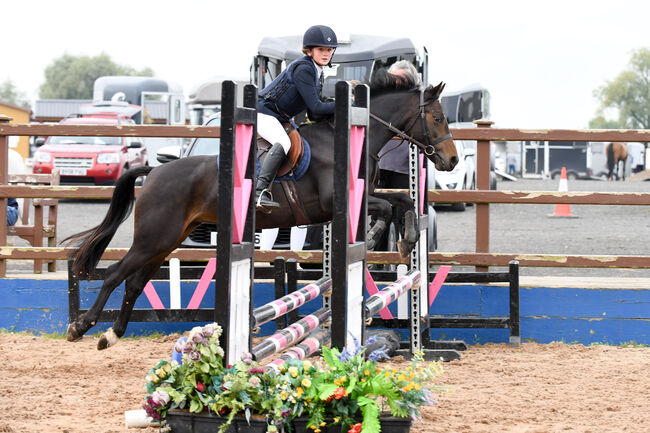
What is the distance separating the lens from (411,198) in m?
6.10

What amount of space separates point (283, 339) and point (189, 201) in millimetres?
2363

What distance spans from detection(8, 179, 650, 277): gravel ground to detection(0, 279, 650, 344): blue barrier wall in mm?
3553

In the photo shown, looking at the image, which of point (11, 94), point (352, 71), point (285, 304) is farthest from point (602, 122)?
point (285, 304)

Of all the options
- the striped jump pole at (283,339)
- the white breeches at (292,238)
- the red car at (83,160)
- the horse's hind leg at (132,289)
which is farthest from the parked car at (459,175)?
the striped jump pole at (283,339)

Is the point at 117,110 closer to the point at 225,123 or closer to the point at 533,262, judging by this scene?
the point at 533,262

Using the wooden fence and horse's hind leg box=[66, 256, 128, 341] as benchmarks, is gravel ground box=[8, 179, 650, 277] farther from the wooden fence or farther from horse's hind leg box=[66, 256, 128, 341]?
horse's hind leg box=[66, 256, 128, 341]

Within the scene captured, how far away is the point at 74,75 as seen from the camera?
360ft

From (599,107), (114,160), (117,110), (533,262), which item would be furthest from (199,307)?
(599,107)

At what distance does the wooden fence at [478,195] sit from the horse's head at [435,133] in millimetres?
572

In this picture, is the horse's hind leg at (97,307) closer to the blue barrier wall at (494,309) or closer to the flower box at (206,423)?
the blue barrier wall at (494,309)

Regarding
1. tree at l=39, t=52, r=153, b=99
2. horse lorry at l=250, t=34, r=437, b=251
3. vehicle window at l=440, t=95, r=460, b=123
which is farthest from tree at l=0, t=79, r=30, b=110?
horse lorry at l=250, t=34, r=437, b=251

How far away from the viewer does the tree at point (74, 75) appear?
109m

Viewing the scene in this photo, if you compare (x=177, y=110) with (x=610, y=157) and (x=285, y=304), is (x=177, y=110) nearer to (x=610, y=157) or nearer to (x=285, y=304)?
(x=285, y=304)

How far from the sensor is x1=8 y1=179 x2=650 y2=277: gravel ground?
42.6 feet
